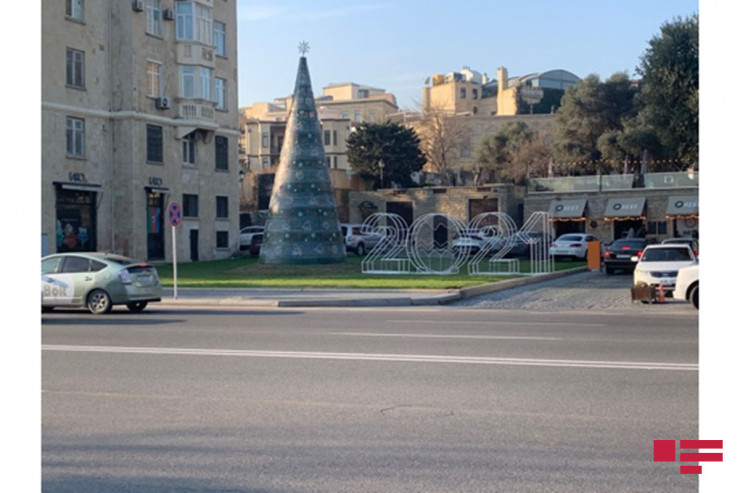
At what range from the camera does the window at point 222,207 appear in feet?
166

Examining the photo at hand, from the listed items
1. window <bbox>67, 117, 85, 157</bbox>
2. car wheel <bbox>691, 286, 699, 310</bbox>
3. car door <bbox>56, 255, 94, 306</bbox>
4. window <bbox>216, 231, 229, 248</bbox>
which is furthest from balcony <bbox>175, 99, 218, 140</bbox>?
car wheel <bbox>691, 286, 699, 310</bbox>

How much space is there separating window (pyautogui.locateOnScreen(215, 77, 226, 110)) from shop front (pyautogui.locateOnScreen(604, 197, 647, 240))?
24969mm

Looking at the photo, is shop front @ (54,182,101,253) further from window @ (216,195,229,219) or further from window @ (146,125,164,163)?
window @ (216,195,229,219)

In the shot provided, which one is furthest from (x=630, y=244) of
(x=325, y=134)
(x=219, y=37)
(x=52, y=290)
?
(x=325, y=134)

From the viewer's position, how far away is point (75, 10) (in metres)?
41.4

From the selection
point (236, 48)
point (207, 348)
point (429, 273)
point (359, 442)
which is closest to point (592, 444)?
point (359, 442)

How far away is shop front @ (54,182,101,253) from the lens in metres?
40.4

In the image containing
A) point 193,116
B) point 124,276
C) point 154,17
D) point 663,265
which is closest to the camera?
point 124,276

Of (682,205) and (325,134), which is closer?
(682,205)

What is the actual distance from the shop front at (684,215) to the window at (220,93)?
91.1 feet

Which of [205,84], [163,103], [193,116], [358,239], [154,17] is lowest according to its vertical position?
[358,239]

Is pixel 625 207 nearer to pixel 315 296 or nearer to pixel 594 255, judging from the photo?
pixel 594 255

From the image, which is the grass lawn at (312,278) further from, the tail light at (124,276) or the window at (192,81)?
the window at (192,81)

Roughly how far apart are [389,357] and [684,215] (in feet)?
150
